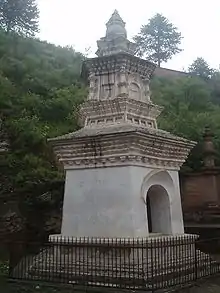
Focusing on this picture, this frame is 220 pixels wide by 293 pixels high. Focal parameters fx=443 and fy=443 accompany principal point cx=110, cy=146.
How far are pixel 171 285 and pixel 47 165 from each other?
9998 mm

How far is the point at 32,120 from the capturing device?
1856 centimetres

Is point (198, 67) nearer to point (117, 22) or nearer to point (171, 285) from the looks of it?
point (117, 22)

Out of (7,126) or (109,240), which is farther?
(7,126)

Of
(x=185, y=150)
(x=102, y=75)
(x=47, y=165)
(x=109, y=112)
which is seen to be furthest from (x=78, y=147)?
(x=47, y=165)

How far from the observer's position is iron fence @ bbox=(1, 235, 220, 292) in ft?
29.7

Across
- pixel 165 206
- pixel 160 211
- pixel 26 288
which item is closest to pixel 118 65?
pixel 165 206

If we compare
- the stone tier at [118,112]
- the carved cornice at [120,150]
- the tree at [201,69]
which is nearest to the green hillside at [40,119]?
the stone tier at [118,112]

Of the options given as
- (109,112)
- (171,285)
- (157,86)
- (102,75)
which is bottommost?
(171,285)

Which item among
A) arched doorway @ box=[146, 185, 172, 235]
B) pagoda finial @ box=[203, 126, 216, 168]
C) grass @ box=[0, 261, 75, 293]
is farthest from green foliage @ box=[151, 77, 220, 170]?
grass @ box=[0, 261, 75, 293]

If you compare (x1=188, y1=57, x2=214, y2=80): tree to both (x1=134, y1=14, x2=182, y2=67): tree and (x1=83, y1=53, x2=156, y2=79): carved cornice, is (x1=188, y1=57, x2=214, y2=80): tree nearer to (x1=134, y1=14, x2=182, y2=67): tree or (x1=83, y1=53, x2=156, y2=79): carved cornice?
(x1=134, y1=14, x2=182, y2=67): tree

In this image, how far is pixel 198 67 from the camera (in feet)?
152

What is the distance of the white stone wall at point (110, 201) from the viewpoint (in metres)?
9.69

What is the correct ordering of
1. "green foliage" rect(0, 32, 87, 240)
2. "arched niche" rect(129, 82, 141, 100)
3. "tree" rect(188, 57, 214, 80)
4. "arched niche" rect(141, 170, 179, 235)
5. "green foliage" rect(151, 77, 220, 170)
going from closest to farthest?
1. "arched niche" rect(141, 170, 179, 235)
2. "arched niche" rect(129, 82, 141, 100)
3. "green foliage" rect(0, 32, 87, 240)
4. "green foliage" rect(151, 77, 220, 170)
5. "tree" rect(188, 57, 214, 80)

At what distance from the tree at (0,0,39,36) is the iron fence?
112 ft
